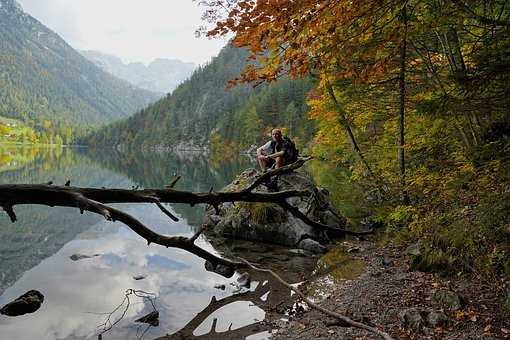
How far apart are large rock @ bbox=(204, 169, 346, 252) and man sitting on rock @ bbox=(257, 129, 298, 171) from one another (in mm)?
1151

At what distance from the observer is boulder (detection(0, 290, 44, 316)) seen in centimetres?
805

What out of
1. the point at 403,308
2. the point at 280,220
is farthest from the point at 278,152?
the point at 403,308

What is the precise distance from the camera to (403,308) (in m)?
6.37

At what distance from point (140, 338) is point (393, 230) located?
8.68 m

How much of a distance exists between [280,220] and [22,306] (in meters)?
8.37

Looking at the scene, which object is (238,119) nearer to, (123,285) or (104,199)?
(123,285)

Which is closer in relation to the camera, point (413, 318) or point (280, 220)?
point (413, 318)

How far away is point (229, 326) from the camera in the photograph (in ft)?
23.7

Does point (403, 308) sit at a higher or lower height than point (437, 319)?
lower

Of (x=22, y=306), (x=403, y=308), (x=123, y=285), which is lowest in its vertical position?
(x=123, y=285)

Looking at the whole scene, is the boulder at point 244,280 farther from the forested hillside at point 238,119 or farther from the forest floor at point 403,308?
the forested hillside at point 238,119

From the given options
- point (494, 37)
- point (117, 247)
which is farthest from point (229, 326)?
point (117, 247)

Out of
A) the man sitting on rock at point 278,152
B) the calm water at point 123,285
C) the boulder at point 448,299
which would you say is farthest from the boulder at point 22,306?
the man sitting on rock at point 278,152

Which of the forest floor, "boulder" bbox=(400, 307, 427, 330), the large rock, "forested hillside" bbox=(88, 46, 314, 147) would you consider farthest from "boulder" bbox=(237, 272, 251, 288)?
"forested hillside" bbox=(88, 46, 314, 147)
